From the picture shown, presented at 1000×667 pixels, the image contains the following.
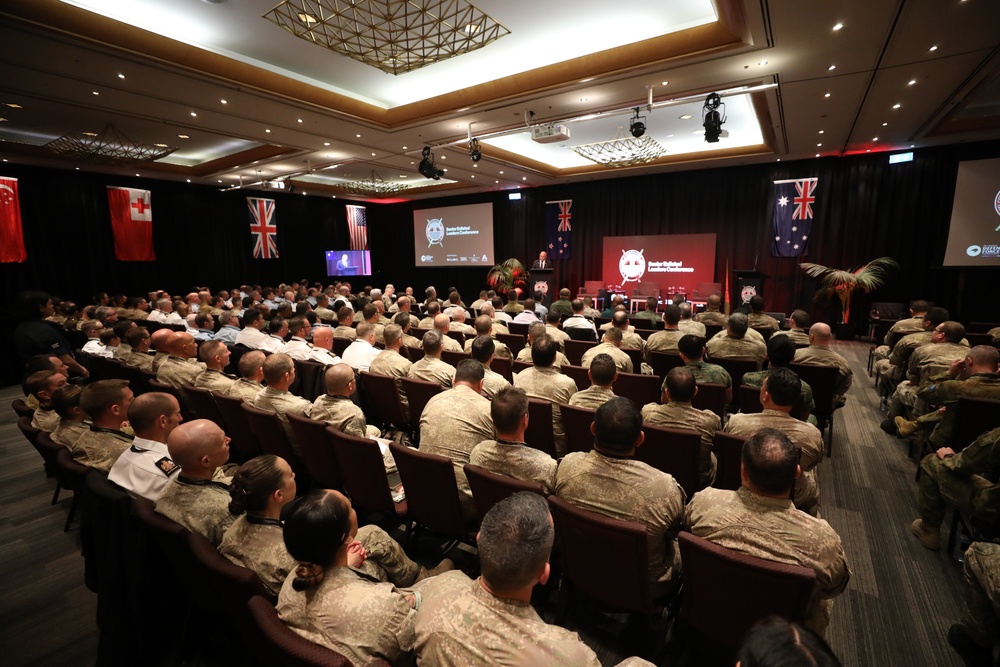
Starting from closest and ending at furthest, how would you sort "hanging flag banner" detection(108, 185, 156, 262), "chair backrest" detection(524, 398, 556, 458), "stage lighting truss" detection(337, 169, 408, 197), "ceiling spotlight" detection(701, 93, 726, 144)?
"chair backrest" detection(524, 398, 556, 458), "ceiling spotlight" detection(701, 93, 726, 144), "hanging flag banner" detection(108, 185, 156, 262), "stage lighting truss" detection(337, 169, 408, 197)

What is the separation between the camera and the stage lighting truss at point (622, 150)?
29.3 feet

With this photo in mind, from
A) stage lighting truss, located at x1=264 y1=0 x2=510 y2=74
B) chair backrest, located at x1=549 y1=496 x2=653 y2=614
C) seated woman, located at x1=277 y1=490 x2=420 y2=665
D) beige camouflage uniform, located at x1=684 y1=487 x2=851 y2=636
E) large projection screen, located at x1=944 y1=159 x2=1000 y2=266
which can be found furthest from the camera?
large projection screen, located at x1=944 y1=159 x2=1000 y2=266

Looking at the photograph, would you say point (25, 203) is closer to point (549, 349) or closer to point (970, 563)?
point (549, 349)

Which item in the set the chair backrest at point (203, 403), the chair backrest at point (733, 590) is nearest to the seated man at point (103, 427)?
the chair backrest at point (203, 403)

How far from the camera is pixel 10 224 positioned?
9.33 meters

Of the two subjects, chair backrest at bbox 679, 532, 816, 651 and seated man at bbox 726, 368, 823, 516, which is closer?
chair backrest at bbox 679, 532, 816, 651

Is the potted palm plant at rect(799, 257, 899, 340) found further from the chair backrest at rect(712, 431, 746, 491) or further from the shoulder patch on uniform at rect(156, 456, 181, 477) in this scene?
the shoulder patch on uniform at rect(156, 456, 181, 477)

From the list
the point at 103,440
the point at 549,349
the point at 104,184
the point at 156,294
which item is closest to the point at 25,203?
the point at 104,184

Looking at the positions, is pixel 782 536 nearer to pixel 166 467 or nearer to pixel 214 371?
pixel 166 467

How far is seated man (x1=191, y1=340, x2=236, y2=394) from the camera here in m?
3.86

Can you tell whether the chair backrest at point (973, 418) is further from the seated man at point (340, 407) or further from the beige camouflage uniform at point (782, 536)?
the seated man at point (340, 407)

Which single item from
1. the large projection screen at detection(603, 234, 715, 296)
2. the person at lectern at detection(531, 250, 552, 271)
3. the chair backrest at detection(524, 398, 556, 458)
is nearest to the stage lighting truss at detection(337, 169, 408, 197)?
the person at lectern at detection(531, 250, 552, 271)

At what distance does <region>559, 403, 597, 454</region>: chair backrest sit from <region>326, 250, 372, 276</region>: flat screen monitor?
15524 millimetres

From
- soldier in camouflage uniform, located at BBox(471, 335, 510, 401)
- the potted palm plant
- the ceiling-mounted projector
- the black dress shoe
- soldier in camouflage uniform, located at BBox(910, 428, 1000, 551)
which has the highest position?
the ceiling-mounted projector
